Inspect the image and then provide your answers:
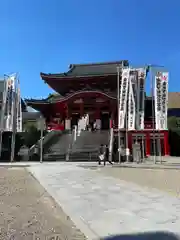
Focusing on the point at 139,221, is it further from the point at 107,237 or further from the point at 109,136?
the point at 109,136

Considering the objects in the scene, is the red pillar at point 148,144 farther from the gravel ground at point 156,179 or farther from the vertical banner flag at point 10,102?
the gravel ground at point 156,179

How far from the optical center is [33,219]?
5.15 m

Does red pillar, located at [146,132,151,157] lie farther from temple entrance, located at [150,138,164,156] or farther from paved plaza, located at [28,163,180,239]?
paved plaza, located at [28,163,180,239]

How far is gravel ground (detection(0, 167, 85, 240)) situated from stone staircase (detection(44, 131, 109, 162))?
1612cm

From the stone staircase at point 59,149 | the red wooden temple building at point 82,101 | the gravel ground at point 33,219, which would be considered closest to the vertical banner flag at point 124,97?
the stone staircase at point 59,149

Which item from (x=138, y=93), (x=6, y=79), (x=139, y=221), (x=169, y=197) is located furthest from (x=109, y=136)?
(x=139, y=221)

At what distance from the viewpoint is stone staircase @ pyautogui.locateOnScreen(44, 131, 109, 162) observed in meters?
23.9

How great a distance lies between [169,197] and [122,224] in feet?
8.95

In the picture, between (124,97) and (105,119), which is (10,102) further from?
(105,119)

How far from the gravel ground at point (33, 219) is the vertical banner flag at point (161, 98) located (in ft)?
49.1

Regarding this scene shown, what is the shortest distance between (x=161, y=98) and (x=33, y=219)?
18251mm

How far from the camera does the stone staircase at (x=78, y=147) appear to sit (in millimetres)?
23906

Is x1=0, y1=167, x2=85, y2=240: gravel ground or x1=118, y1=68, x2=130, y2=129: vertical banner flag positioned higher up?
x1=118, y1=68, x2=130, y2=129: vertical banner flag

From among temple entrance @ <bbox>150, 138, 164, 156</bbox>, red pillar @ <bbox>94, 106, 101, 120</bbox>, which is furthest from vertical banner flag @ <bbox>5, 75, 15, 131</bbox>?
red pillar @ <bbox>94, 106, 101, 120</bbox>
